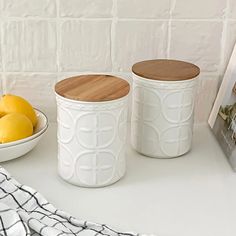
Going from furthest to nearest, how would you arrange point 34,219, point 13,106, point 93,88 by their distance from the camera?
1. point 13,106
2. point 93,88
3. point 34,219

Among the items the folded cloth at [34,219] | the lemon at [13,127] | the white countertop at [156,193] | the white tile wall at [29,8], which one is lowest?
the white countertop at [156,193]

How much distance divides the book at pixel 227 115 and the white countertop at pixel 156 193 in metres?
0.02

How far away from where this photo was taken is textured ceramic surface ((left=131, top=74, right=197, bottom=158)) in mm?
924

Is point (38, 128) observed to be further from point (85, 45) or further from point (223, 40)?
point (223, 40)

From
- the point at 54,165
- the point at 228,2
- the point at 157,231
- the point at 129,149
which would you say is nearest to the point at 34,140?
the point at 54,165

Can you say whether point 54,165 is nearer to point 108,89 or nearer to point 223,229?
point 108,89

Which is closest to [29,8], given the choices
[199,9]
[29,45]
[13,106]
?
[29,45]

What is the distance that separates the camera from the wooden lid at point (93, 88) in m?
0.83

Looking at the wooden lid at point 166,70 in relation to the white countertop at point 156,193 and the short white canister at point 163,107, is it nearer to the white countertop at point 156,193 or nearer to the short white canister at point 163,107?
the short white canister at point 163,107

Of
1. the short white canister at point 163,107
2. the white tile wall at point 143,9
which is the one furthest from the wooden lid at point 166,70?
the white tile wall at point 143,9

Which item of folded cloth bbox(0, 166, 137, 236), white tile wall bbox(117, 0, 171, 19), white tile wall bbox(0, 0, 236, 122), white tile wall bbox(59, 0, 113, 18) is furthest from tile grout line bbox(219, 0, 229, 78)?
folded cloth bbox(0, 166, 137, 236)

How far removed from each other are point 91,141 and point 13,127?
157mm

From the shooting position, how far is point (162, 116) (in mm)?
938

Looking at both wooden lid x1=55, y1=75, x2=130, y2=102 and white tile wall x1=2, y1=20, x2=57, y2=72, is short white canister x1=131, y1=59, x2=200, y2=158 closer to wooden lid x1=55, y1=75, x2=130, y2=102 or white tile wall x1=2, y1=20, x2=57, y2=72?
wooden lid x1=55, y1=75, x2=130, y2=102
